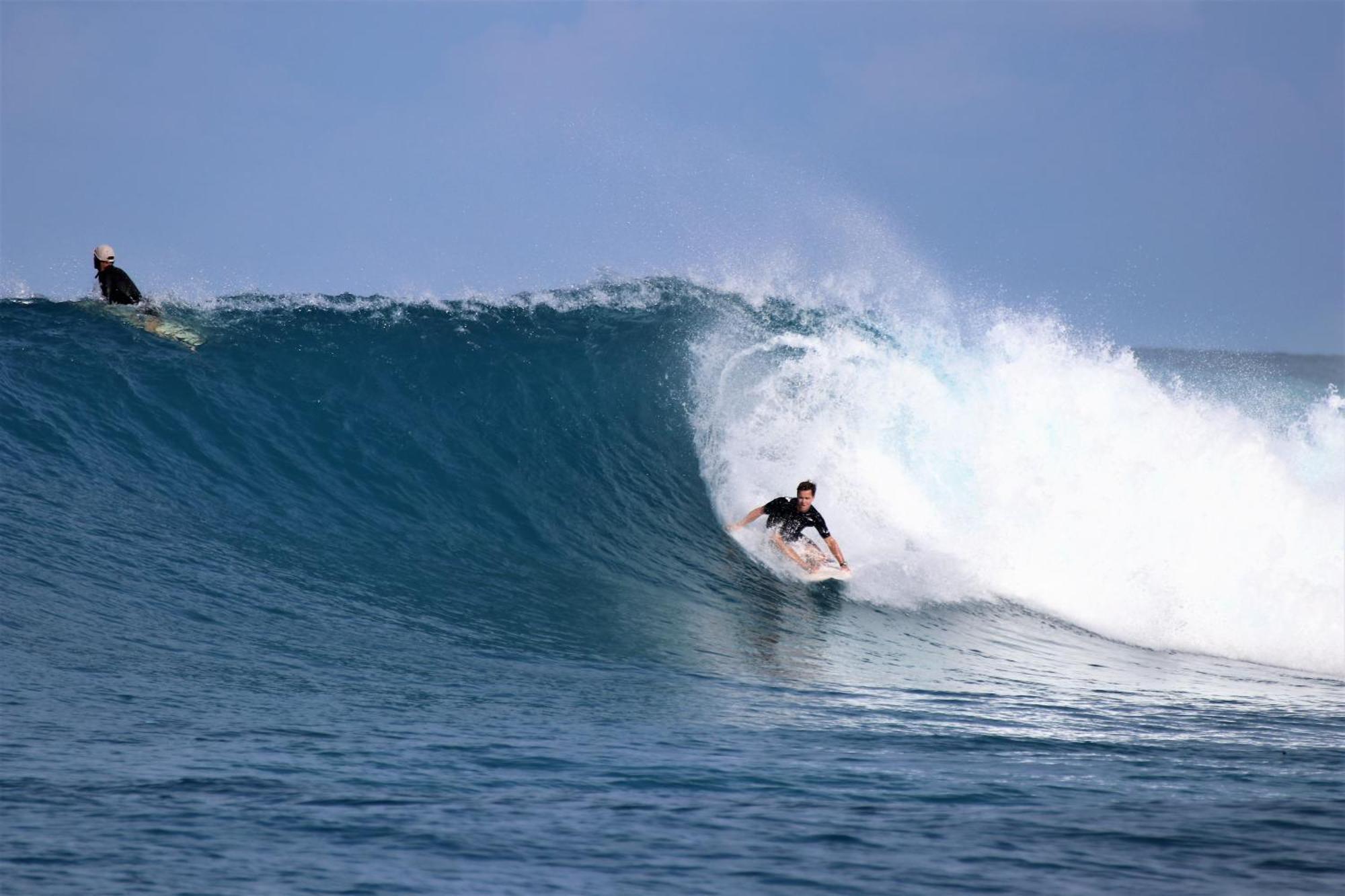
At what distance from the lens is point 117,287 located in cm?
1371

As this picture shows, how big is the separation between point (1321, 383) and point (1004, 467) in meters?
53.5

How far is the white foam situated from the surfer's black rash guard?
58 centimetres

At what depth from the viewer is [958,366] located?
14273mm

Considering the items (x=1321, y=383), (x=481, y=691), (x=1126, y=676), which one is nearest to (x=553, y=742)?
(x=481, y=691)

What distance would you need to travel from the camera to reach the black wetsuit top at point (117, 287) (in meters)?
13.6

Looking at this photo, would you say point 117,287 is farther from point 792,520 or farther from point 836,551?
point 836,551

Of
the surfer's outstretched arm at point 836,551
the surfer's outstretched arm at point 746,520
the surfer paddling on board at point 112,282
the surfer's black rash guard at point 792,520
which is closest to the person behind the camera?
the surfer's outstretched arm at point 836,551

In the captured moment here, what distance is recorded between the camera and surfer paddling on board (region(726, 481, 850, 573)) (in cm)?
1103

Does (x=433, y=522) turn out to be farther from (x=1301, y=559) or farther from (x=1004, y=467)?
(x=1301, y=559)

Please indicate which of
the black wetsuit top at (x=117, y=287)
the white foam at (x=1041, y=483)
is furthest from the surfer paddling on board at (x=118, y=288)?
the white foam at (x=1041, y=483)

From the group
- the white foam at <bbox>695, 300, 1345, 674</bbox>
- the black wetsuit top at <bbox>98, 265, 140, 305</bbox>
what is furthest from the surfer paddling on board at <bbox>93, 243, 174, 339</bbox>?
the white foam at <bbox>695, 300, 1345, 674</bbox>

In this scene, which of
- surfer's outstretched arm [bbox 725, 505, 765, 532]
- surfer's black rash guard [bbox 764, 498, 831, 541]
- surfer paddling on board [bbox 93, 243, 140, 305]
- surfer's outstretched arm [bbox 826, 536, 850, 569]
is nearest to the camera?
surfer's outstretched arm [bbox 826, 536, 850, 569]

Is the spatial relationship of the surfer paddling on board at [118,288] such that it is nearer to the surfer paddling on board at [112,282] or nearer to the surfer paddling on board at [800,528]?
the surfer paddling on board at [112,282]

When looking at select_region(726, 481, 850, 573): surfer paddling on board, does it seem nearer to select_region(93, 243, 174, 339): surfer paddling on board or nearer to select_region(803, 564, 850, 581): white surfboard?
select_region(803, 564, 850, 581): white surfboard
